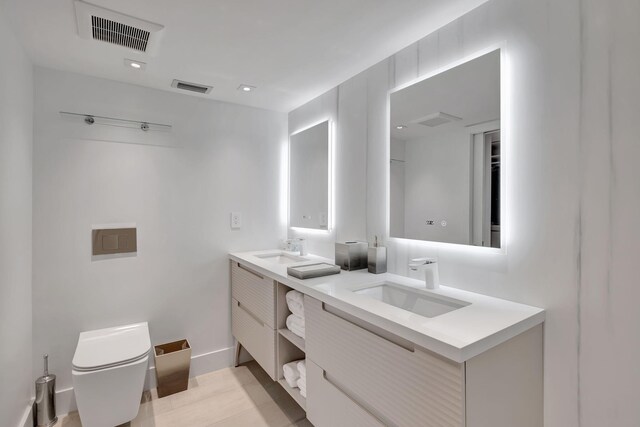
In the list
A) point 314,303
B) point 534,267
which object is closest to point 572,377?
point 534,267

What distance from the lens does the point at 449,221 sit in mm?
1564

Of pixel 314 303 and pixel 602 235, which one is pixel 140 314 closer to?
pixel 314 303

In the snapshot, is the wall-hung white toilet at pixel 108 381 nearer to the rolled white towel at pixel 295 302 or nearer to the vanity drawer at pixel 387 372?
the rolled white towel at pixel 295 302

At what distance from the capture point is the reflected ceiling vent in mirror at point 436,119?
155cm

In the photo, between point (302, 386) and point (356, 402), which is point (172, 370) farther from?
point (356, 402)

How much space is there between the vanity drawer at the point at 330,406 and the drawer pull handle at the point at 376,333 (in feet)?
1.05

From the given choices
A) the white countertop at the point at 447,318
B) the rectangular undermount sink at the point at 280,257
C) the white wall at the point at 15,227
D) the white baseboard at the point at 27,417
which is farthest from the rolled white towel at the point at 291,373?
the white baseboard at the point at 27,417

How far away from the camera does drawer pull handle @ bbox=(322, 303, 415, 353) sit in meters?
1.07

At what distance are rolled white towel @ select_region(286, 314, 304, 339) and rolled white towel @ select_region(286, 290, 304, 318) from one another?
0.03m

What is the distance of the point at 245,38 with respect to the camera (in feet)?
5.50

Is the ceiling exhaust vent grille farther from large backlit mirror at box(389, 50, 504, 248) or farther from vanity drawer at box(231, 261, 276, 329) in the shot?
vanity drawer at box(231, 261, 276, 329)

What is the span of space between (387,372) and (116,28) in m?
2.04

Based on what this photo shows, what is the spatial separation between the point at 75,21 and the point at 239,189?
1.48 meters

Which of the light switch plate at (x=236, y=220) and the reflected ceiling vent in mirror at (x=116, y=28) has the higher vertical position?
the reflected ceiling vent in mirror at (x=116, y=28)
